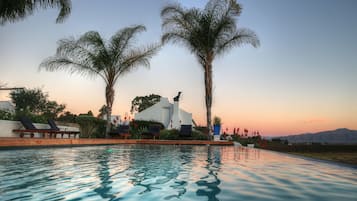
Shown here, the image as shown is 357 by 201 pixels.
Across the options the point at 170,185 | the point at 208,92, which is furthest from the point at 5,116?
the point at 170,185

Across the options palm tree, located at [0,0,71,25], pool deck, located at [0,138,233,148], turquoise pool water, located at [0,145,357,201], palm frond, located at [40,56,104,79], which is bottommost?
turquoise pool water, located at [0,145,357,201]

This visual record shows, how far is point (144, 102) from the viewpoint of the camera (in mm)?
50219

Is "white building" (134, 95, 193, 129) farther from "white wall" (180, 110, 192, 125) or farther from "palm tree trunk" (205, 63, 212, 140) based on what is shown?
"palm tree trunk" (205, 63, 212, 140)

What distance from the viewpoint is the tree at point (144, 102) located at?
49.7 m

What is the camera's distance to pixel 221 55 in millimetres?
17562

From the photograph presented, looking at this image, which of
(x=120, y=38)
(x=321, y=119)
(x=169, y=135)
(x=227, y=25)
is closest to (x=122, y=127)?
(x=169, y=135)

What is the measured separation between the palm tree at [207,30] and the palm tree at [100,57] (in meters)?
2.12

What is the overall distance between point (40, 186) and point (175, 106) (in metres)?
24.8

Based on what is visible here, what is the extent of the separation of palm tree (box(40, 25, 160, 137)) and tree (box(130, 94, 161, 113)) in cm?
3298

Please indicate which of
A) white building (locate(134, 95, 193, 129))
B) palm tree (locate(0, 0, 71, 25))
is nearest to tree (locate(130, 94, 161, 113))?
white building (locate(134, 95, 193, 129))

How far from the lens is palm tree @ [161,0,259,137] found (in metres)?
17.0

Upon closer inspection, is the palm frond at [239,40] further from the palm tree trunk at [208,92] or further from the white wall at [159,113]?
the white wall at [159,113]

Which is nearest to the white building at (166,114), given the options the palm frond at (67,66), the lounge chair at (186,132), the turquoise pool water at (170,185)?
the lounge chair at (186,132)

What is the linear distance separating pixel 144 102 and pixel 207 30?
3434cm
